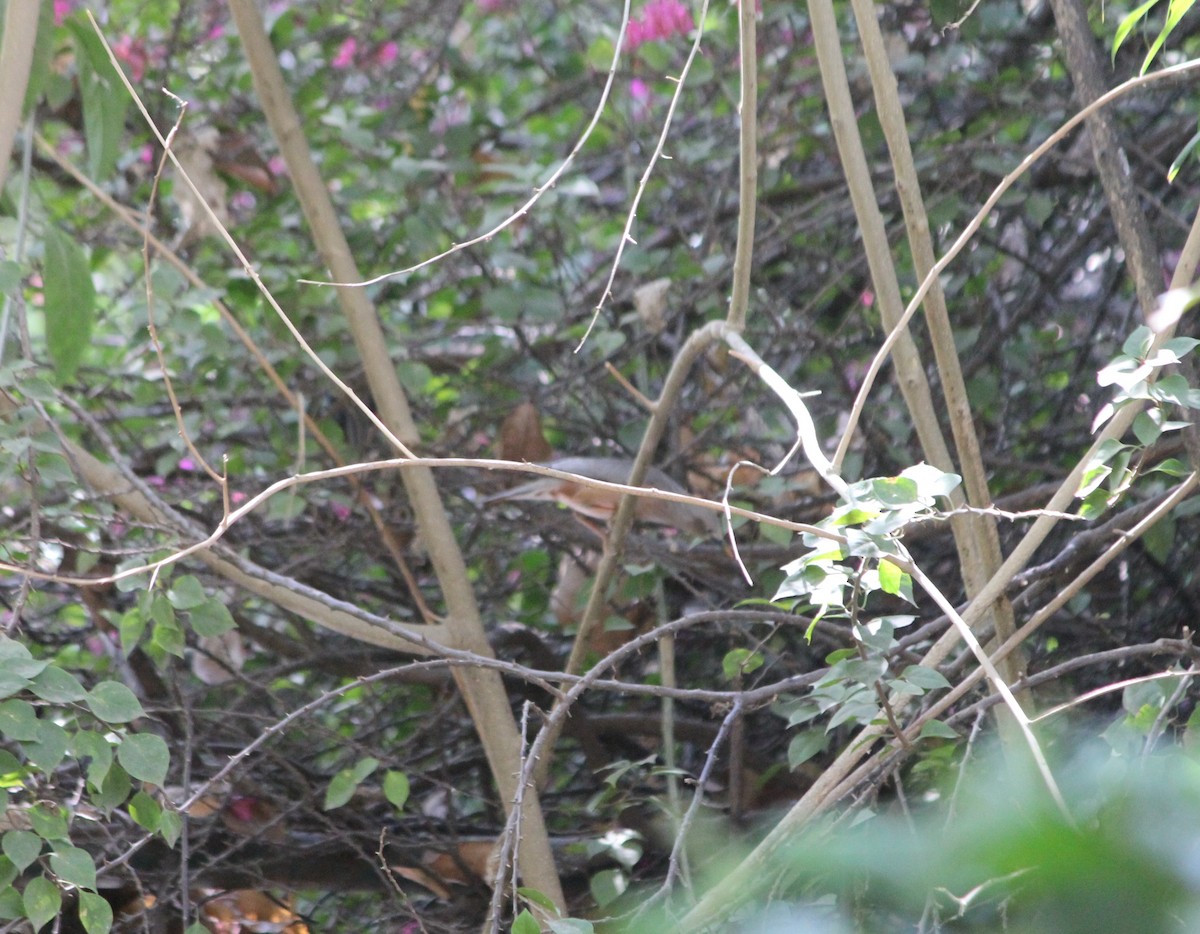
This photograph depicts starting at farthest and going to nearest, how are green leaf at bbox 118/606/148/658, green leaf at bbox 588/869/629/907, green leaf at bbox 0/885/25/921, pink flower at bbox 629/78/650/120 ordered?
pink flower at bbox 629/78/650/120 → green leaf at bbox 588/869/629/907 → green leaf at bbox 118/606/148/658 → green leaf at bbox 0/885/25/921

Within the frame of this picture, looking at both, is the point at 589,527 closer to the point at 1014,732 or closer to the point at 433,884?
the point at 433,884

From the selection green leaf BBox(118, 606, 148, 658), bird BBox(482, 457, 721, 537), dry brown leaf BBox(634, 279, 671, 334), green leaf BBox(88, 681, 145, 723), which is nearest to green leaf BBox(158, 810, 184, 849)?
green leaf BBox(88, 681, 145, 723)

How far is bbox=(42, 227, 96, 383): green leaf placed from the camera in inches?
48.3

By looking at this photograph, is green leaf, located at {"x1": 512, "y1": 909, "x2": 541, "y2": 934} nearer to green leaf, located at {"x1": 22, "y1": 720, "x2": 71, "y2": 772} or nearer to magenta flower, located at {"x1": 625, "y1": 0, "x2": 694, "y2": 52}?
green leaf, located at {"x1": 22, "y1": 720, "x2": 71, "y2": 772}

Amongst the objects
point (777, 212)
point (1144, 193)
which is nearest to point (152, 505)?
point (777, 212)

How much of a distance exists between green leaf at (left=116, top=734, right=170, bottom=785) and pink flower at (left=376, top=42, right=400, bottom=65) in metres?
1.45

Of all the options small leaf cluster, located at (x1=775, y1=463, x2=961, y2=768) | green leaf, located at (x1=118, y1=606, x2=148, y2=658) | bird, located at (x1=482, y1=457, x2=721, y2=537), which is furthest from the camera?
bird, located at (x1=482, y1=457, x2=721, y2=537)

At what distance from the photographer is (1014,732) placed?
98 cm

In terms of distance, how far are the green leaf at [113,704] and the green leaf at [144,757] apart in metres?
0.03

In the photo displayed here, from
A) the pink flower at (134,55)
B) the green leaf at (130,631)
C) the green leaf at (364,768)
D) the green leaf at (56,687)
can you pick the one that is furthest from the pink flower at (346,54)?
the green leaf at (56,687)

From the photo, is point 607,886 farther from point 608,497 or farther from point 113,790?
point 113,790

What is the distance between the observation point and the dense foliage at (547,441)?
1.02 meters

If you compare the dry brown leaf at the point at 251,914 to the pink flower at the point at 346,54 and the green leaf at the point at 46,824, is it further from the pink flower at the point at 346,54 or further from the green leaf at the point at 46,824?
the pink flower at the point at 346,54

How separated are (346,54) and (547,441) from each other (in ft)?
2.61
